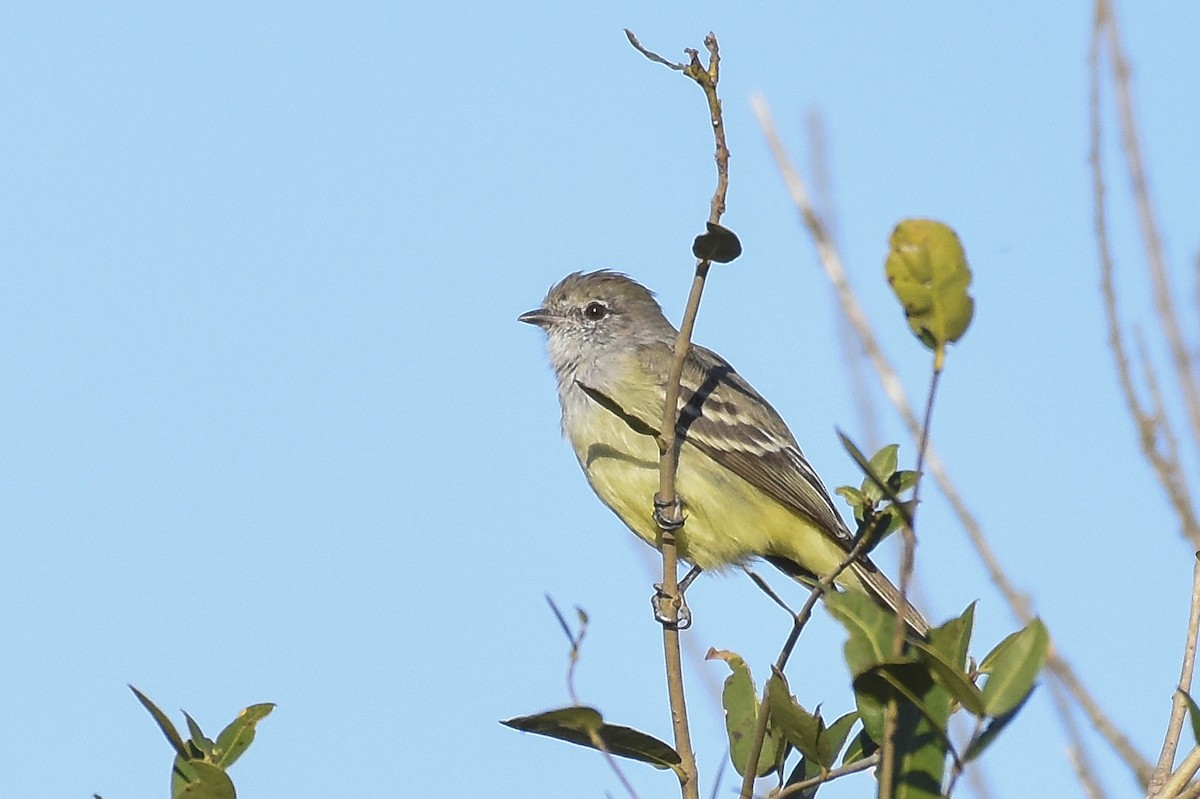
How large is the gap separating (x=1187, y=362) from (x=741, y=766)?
7.62 ft

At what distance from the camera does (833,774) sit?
2920 mm

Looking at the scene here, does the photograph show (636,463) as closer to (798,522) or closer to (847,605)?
(798,522)

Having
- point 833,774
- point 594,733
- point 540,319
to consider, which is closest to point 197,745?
point 594,733

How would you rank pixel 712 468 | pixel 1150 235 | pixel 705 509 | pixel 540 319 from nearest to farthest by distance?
1. pixel 1150 235
2. pixel 705 509
3. pixel 712 468
4. pixel 540 319

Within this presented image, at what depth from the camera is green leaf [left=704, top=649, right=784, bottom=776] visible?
129 inches

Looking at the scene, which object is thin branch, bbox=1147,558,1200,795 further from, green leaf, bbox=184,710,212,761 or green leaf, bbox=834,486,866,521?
green leaf, bbox=184,710,212,761

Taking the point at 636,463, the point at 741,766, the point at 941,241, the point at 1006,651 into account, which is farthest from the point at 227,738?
the point at 636,463

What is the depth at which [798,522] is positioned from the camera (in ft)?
22.7

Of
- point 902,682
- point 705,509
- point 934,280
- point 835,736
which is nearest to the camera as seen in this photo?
point 934,280

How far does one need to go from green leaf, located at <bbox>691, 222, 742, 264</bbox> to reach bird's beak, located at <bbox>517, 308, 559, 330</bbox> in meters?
5.15

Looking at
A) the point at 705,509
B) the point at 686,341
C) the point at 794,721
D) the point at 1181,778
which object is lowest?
the point at 1181,778

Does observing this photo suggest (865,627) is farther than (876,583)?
No

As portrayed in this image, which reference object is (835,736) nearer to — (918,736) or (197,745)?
(918,736)

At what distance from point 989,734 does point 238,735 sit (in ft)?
4.39
